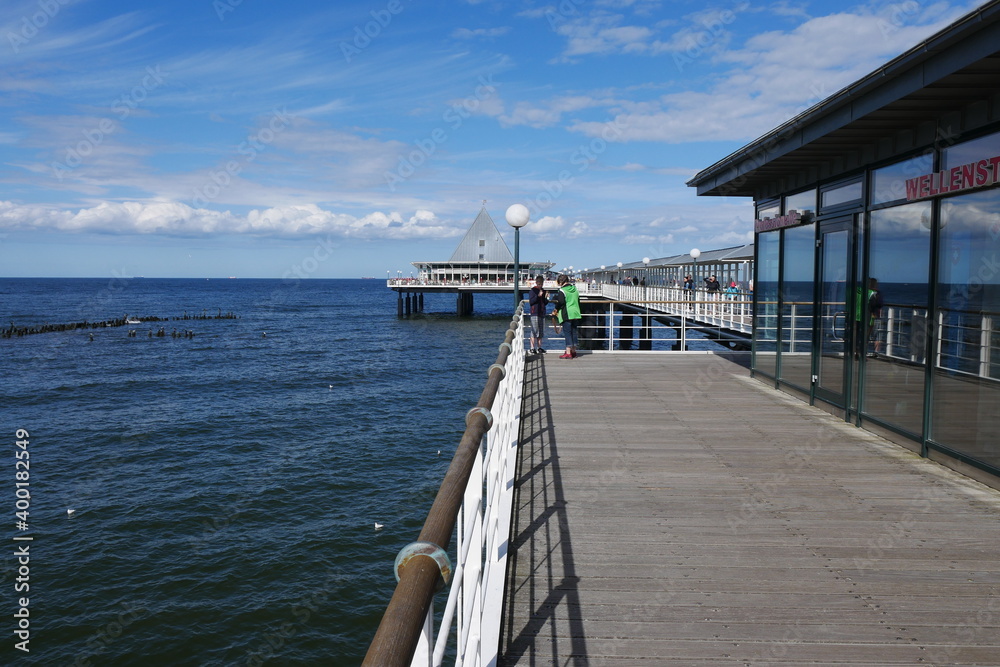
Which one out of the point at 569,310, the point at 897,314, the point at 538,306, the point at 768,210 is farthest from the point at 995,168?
the point at 538,306

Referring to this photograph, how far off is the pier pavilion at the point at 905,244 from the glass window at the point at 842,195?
14 millimetres

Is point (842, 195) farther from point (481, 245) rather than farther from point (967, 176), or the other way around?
point (481, 245)

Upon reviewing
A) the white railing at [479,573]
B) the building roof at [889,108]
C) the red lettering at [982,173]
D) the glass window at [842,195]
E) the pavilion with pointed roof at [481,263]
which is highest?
the pavilion with pointed roof at [481,263]

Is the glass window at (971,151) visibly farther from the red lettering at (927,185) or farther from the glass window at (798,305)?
the glass window at (798,305)

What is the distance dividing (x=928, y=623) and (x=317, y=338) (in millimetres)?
49162

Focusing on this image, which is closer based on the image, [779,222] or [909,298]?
[909,298]

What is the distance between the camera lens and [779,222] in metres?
10.3

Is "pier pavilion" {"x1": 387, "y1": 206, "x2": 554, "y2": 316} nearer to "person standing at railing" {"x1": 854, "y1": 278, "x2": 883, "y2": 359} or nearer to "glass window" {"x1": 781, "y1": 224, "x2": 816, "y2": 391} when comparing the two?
"glass window" {"x1": 781, "y1": 224, "x2": 816, "y2": 391}

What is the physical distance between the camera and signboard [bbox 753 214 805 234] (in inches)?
381

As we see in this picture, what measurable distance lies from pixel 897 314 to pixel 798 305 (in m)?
2.65

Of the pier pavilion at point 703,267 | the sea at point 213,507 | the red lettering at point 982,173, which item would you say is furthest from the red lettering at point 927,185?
the pier pavilion at point 703,267

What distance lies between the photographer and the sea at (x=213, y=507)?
9.28m

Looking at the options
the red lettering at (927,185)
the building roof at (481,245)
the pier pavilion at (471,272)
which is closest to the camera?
the red lettering at (927,185)

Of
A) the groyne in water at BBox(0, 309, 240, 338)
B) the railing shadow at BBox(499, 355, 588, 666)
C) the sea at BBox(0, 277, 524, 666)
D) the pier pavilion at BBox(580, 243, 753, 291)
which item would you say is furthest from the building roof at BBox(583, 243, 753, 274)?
the groyne in water at BBox(0, 309, 240, 338)
